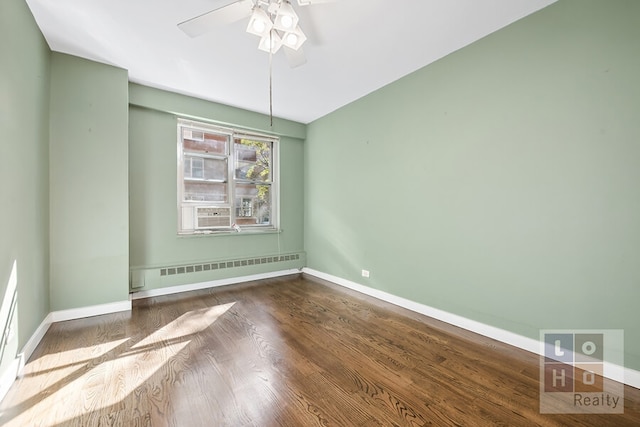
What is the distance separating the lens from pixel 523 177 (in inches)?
80.9

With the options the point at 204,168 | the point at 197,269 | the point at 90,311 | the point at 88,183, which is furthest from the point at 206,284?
the point at 88,183

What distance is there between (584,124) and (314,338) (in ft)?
8.66

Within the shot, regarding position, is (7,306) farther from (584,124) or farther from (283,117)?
(584,124)

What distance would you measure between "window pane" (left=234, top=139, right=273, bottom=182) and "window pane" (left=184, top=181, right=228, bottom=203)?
364 mm

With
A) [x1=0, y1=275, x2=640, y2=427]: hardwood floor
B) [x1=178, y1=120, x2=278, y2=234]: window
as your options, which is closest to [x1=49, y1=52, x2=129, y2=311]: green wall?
[x1=0, y1=275, x2=640, y2=427]: hardwood floor

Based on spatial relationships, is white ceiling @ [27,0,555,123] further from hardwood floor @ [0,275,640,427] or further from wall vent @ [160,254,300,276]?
hardwood floor @ [0,275,640,427]

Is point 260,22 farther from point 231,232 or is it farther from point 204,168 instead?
point 231,232

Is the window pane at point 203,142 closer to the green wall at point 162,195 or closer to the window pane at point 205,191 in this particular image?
the green wall at point 162,195

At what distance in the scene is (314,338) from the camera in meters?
2.22

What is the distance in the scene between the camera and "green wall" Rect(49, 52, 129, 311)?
8.19 feet

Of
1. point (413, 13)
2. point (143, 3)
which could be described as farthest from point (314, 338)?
point (143, 3)

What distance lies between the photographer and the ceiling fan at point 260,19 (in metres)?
1.64

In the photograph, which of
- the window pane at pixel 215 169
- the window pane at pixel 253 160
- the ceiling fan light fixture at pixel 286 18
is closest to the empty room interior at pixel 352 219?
the ceiling fan light fixture at pixel 286 18

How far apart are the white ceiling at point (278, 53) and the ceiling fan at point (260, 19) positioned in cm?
30
